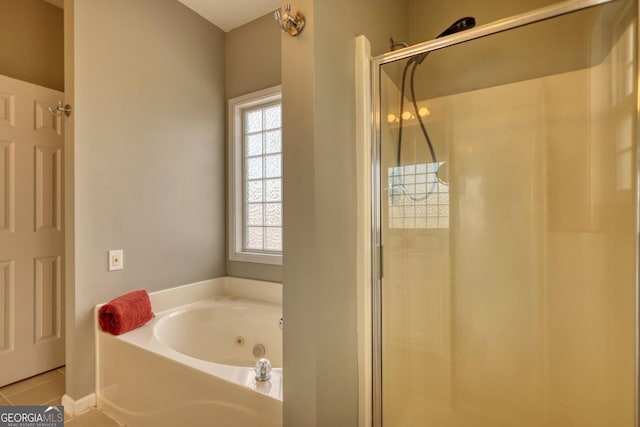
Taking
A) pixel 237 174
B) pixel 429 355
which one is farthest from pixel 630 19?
pixel 237 174

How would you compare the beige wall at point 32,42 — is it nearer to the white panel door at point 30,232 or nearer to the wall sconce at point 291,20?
the white panel door at point 30,232

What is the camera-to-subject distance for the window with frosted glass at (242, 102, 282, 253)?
8.23 feet

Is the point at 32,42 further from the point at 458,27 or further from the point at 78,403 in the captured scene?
the point at 458,27

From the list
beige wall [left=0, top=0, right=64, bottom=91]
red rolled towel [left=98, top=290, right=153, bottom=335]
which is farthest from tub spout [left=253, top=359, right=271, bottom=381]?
beige wall [left=0, top=0, right=64, bottom=91]

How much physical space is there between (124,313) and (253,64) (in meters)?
1.99

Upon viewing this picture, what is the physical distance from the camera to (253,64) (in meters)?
2.52

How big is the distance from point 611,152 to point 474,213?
1.92ft

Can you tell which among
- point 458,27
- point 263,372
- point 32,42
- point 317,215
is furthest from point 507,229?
point 32,42

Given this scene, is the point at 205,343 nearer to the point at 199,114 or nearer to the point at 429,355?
the point at 429,355

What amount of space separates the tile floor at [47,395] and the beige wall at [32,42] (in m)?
2.07

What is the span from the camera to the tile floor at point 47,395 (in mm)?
1736

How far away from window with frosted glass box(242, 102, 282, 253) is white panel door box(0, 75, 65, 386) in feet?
4.36

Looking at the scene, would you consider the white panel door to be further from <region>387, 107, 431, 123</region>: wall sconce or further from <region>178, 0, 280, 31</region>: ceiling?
<region>387, 107, 431, 123</region>: wall sconce

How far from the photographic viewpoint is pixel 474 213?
1649 mm
